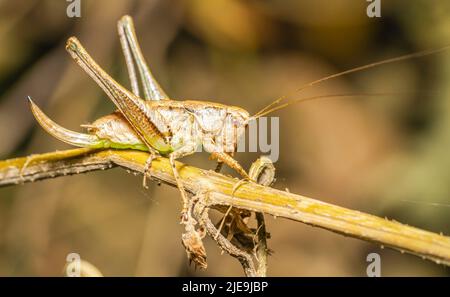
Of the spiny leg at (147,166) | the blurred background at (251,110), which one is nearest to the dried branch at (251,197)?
the spiny leg at (147,166)

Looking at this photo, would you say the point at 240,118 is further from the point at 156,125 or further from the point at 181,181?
the point at 181,181

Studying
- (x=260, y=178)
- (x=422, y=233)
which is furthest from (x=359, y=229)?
(x=260, y=178)

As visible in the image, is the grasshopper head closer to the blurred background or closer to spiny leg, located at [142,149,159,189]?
spiny leg, located at [142,149,159,189]

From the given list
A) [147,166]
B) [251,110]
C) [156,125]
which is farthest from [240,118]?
[251,110]

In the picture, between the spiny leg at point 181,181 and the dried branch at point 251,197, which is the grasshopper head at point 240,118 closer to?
the spiny leg at point 181,181

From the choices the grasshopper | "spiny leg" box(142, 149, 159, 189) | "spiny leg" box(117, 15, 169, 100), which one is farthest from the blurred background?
"spiny leg" box(142, 149, 159, 189)

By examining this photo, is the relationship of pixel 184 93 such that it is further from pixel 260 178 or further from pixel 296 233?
pixel 260 178

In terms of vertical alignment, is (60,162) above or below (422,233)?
above
